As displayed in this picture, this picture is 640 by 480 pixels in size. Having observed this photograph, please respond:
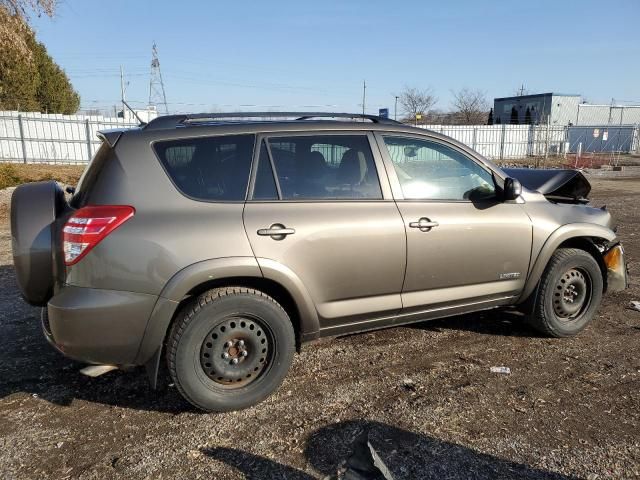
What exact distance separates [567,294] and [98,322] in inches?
149

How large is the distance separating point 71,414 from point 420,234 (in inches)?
104

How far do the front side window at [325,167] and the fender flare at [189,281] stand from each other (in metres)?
0.52

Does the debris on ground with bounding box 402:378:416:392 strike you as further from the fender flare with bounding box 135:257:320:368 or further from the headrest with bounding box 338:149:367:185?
the headrest with bounding box 338:149:367:185

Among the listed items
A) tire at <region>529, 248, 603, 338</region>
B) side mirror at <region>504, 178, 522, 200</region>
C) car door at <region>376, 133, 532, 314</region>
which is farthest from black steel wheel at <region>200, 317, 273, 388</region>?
tire at <region>529, 248, 603, 338</region>

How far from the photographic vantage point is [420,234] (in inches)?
144

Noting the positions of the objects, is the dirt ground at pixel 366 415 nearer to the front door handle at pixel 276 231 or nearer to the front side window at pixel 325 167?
the front door handle at pixel 276 231

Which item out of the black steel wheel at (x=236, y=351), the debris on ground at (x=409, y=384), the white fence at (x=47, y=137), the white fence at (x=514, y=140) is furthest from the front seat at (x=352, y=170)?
the white fence at (x=514, y=140)

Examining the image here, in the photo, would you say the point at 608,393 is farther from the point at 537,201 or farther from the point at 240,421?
the point at 240,421

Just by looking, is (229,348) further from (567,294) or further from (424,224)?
(567,294)

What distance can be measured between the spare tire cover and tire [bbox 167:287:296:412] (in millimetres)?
840

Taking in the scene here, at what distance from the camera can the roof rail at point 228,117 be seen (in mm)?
3338

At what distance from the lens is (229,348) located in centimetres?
325

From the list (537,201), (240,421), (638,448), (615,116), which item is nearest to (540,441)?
(638,448)

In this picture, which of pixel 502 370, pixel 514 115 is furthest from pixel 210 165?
pixel 514 115
